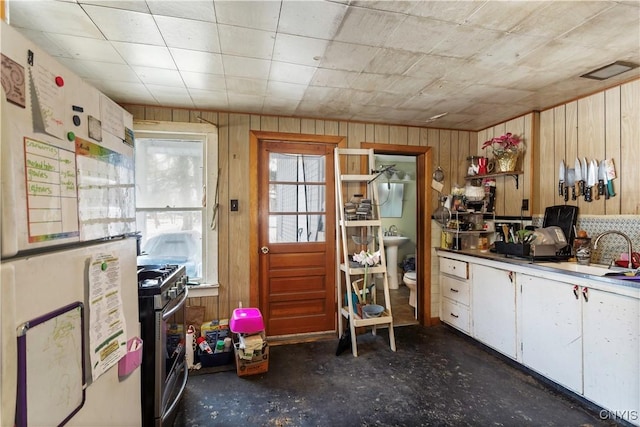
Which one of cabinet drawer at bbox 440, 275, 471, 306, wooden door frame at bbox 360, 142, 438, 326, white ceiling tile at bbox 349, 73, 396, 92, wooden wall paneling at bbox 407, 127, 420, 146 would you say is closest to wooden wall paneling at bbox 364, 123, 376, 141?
wooden door frame at bbox 360, 142, 438, 326

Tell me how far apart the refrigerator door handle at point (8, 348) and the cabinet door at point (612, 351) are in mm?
2670

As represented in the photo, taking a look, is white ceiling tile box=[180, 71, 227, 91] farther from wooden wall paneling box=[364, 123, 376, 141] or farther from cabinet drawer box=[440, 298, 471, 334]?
cabinet drawer box=[440, 298, 471, 334]

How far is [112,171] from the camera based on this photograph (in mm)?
1114

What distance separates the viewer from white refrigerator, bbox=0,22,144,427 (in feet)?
2.19

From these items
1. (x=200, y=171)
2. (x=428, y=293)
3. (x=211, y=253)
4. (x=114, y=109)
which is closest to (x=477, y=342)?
(x=428, y=293)

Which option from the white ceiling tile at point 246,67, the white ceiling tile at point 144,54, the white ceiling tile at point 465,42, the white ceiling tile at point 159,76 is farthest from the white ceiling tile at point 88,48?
the white ceiling tile at point 465,42

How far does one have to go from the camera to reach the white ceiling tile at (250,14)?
1.43 meters

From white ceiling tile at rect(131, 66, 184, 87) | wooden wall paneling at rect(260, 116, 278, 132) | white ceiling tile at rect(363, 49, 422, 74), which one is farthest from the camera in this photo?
wooden wall paneling at rect(260, 116, 278, 132)

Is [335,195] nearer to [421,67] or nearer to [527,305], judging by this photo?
[421,67]

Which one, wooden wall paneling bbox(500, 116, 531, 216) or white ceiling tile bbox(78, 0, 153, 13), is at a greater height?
white ceiling tile bbox(78, 0, 153, 13)

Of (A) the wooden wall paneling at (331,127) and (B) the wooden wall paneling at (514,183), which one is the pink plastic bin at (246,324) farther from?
(B) the wooden wall paneling at (514,183)

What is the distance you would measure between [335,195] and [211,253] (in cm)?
136

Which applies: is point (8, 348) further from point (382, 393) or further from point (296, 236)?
point (296, 236)

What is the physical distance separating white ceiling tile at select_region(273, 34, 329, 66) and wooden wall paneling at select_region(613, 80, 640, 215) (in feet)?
7.43
